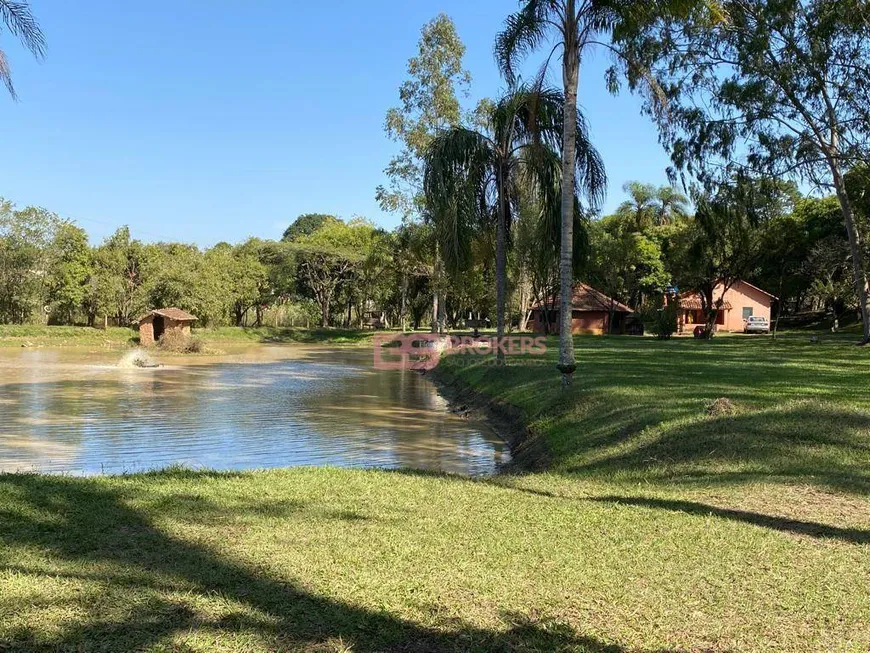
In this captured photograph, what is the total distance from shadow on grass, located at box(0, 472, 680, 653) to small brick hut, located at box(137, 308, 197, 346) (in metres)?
42.4

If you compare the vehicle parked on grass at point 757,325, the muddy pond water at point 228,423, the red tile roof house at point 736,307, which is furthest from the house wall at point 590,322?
the muddy pond water at point 228,423

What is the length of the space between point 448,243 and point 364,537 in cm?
1353

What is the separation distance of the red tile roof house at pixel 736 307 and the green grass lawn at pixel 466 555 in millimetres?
48354

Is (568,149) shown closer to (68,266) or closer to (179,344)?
(179,344)

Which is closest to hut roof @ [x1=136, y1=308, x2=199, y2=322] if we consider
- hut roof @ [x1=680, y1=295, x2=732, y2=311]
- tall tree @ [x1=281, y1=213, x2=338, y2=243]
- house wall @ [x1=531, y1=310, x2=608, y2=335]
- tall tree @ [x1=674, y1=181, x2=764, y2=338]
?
house wall @ [x1=531, y1=310, x2=608, y2=335]

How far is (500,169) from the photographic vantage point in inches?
761

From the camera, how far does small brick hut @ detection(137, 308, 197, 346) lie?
45188mm

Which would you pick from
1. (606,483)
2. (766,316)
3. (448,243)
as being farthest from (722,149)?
(766,316)

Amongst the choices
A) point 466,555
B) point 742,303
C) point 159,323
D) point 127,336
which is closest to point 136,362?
point 159,323

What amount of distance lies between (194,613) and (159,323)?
153 ft

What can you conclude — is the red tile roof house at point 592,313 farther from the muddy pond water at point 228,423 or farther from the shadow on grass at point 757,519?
the shadow on grass at point 757,519

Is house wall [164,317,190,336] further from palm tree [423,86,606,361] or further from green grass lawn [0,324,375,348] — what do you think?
palm tree [423,86,606,361]

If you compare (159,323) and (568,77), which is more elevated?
(568,77)

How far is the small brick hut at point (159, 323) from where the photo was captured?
4519cm
